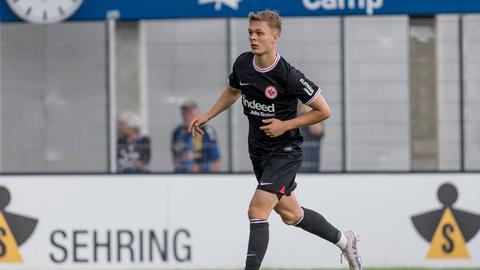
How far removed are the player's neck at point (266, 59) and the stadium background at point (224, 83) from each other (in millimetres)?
3891

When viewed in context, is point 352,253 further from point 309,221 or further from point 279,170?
point 279,170

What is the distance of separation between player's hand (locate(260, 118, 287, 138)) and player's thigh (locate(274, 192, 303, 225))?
1.87ft

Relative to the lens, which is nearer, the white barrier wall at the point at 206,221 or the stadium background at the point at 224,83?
the white barrier wall at the point at 206,221

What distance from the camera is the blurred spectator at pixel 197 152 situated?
13.1 meters

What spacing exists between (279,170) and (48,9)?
4.04 metres

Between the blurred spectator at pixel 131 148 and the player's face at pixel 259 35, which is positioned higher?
the player's face at pixel 259 35

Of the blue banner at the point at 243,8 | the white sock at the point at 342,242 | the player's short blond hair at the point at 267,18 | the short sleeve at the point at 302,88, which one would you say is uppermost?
the blue banner at the point at 243,8

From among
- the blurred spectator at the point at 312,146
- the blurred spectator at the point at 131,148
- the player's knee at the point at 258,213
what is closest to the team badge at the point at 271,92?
the player's knee at the point at 258,213

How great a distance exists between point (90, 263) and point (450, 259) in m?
3.00

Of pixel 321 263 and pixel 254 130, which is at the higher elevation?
pixel 254 130

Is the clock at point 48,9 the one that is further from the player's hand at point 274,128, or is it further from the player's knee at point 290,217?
the player's hand at point 274,128

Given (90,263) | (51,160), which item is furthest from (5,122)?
(90,263)

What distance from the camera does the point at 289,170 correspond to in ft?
30.0

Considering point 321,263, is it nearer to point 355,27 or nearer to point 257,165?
point 257,165
